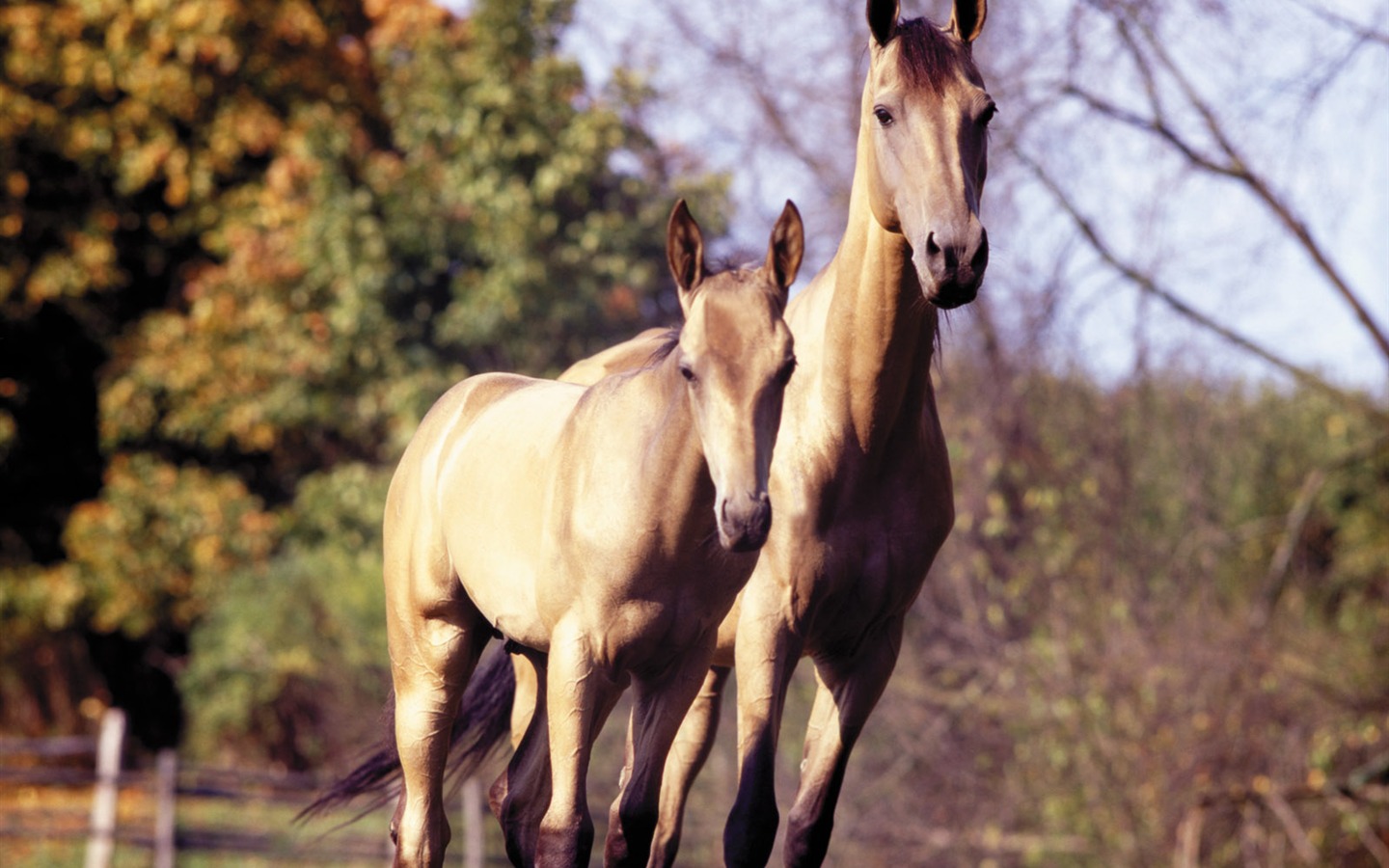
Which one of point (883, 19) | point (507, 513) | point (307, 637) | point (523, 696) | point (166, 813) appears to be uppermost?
point (883, 19)

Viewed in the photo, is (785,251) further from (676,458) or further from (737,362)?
(676,458)

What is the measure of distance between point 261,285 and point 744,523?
1186cm

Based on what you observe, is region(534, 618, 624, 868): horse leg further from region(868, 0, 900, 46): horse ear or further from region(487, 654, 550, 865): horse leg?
region(868, 0, 900, 46): horse ear

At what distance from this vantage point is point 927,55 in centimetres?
314

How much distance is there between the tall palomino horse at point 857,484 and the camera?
10.4ft

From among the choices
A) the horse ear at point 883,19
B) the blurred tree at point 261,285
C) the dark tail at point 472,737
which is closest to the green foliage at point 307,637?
the blurred tree at point 261,285

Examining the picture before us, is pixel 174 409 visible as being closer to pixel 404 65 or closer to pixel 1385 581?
pixel 404 65

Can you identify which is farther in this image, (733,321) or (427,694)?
(427,694)

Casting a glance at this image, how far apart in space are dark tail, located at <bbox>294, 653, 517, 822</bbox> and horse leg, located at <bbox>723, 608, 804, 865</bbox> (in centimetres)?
101

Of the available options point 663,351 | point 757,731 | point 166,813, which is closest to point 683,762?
point 757,731

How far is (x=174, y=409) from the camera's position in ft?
48.7

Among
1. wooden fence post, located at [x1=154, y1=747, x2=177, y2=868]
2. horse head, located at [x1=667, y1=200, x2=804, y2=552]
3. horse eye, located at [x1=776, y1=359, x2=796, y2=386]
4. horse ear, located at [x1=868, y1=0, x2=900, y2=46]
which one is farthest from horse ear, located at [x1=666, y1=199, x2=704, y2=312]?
wooden fence post, located at [x1=154, y1=747, x2=177, y2=868]

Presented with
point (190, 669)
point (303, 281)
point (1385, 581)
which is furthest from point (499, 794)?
point (190, 669)

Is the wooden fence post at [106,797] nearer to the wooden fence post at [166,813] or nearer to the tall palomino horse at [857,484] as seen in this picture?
the wooden fence post at [166,813]
